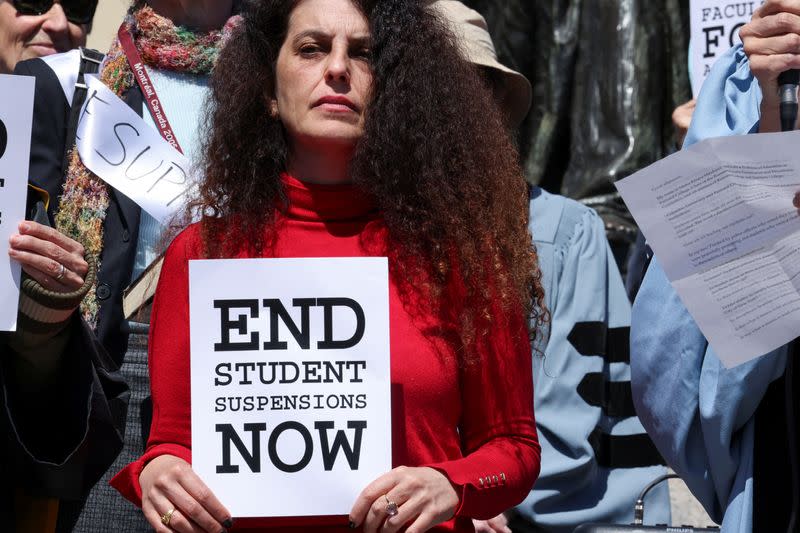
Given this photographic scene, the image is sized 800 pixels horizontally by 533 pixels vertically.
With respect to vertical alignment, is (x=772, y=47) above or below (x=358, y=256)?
above

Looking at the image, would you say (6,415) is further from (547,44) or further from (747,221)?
(547,44)

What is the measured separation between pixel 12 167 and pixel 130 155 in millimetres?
650

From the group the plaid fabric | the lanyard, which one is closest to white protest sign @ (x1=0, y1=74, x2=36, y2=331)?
the plaid fabric

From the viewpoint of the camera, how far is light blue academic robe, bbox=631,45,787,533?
2.75 m

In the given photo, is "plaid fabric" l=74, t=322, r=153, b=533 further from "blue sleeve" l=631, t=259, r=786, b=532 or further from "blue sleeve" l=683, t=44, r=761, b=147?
"blue sleeve" l=683, t=44, r=761, b=147

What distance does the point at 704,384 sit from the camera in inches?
110

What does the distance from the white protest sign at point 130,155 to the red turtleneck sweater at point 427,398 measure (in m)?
0.65

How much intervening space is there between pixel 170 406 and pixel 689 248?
1.02m

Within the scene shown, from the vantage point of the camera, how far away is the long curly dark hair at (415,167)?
9.80ft

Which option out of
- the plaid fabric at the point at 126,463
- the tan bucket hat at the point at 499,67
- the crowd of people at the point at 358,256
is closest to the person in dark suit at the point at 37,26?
the crowd of people at the point at 358,256

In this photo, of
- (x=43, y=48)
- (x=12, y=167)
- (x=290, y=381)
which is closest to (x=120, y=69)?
(x=43, y=48)

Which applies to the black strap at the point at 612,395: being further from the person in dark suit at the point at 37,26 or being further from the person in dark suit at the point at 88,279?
the person in dark suit at the point at 37,26

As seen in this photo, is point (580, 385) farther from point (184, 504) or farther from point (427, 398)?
point (184, 504)

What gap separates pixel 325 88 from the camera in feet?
10.2
